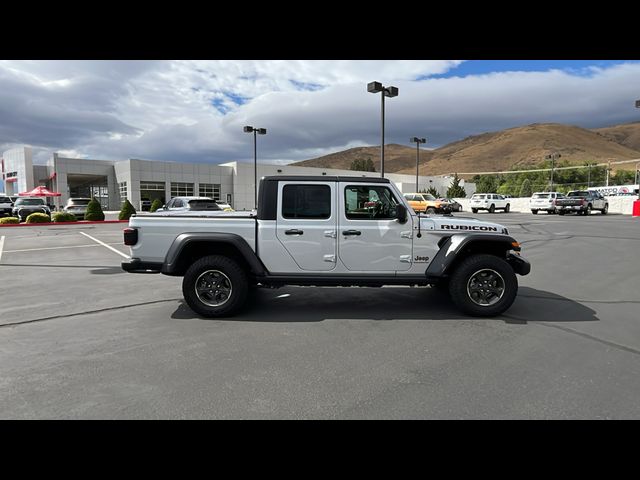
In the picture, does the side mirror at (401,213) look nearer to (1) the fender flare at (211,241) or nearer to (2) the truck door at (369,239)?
(2) the truck door at (369,239)

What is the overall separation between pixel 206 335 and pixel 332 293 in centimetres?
260

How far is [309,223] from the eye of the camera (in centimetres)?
540

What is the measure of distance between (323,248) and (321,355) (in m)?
1.68

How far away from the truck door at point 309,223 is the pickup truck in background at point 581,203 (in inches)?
1281

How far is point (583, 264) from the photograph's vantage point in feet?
31.0

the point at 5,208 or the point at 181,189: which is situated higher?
the point at 181,189

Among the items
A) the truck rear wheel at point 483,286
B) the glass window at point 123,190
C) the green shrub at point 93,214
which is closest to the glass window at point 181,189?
the glass window at point 123,190

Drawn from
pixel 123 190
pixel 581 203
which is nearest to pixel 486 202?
pixel 581 203

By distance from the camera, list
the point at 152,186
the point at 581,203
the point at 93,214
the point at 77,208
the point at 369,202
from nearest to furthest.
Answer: the point at 369,202, the point at 93,214, the point at 77,208, the point at 581,203, the point at 152,186

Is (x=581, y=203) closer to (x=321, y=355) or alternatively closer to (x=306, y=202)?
(x=306, y=202)

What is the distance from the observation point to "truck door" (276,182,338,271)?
5375mm

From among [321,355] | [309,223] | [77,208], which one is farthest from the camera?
[77,208]
